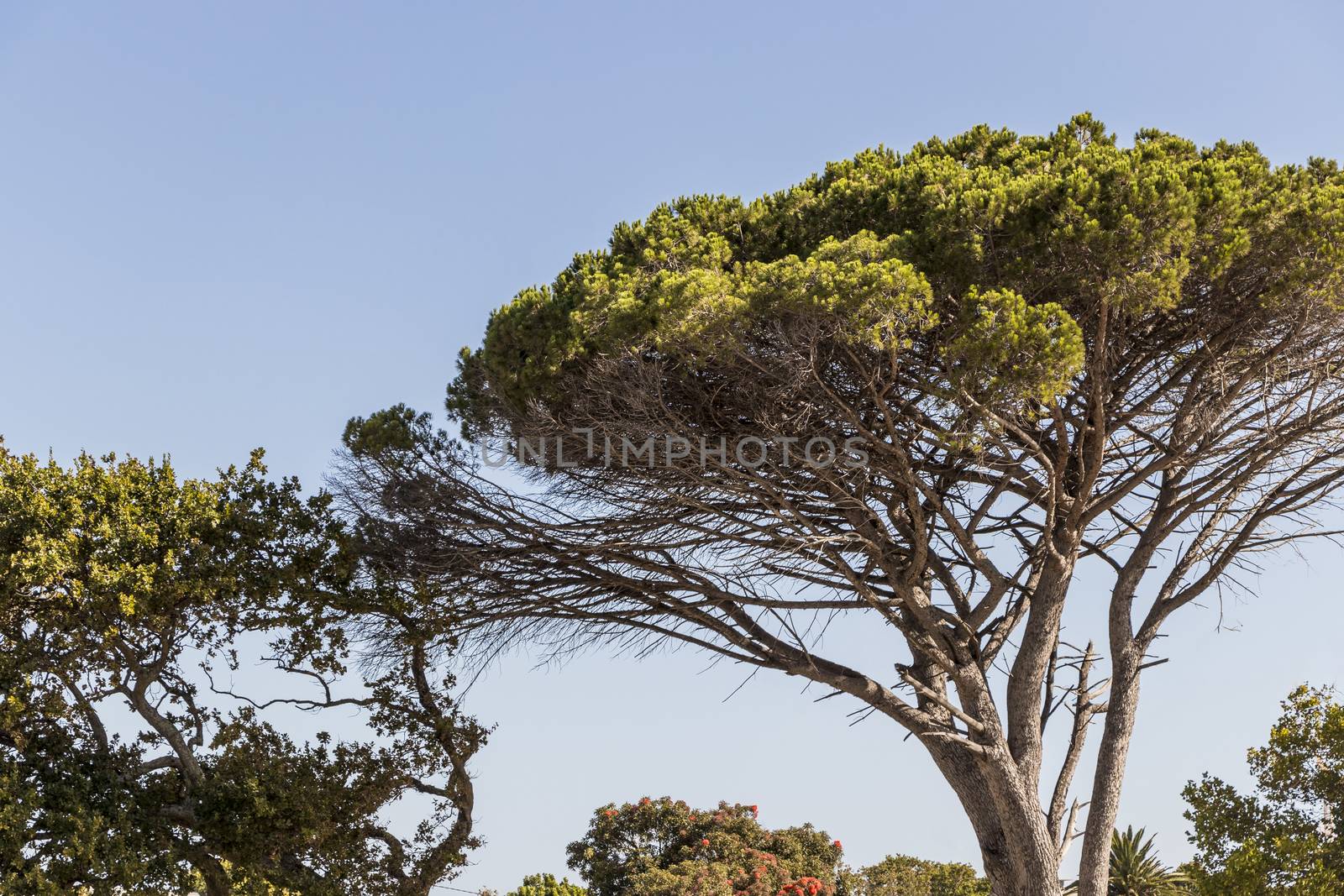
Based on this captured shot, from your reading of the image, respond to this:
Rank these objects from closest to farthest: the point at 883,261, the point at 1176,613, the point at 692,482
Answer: the point at 883,261, the point at 692,482, the point at 1176,613

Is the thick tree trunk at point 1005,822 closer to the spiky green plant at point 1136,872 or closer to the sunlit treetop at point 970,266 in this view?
the sunlit treetop at point 970,266

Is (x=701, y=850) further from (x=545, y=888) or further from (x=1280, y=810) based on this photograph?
(x=1280, y=810)

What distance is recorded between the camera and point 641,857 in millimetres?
15125

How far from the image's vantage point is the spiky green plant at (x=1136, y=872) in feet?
55.3

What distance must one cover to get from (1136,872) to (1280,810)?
6888 millimetres

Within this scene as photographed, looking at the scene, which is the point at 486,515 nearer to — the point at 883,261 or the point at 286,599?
the point at 286,599

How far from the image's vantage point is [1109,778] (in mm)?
10742

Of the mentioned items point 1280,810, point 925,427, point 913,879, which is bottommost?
point 1280,810

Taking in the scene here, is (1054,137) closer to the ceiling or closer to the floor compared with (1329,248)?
closer to the ceiling

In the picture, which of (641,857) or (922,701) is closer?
(922,701)

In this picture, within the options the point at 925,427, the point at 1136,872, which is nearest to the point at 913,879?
the point at 1136,872

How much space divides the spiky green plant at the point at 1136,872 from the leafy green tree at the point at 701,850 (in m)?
4.04

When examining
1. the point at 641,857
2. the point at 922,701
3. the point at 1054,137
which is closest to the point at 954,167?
the point at 1054,137

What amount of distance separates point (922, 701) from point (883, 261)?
14.0 ft
